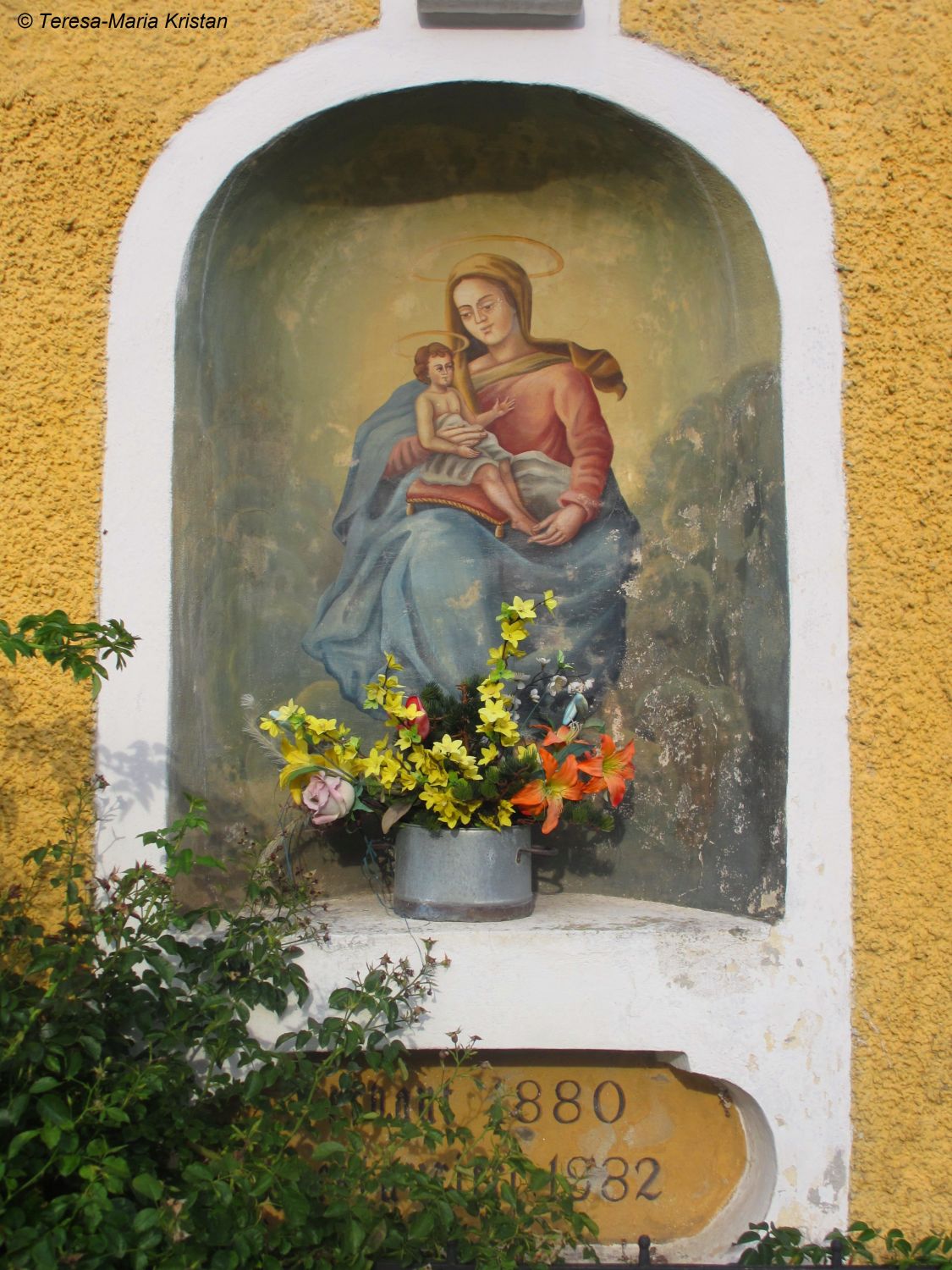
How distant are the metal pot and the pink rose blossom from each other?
167mm

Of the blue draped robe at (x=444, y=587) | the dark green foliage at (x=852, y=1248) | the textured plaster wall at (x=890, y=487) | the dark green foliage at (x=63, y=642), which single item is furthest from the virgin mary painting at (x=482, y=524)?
the dark green foliage at (x=852, y=1248)

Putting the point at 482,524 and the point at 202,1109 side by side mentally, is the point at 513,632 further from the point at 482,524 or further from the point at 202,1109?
the point at 202,1109

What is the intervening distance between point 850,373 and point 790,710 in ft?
2.53

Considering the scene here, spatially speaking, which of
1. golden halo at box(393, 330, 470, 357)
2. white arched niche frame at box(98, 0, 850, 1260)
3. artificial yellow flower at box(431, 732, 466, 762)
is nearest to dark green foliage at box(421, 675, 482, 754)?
artificial yellow flower at box(431, 732, 466, 762)

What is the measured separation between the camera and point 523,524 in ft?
10.8

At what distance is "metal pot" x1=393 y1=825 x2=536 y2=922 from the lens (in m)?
2.76

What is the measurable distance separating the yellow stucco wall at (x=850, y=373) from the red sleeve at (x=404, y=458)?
845mm

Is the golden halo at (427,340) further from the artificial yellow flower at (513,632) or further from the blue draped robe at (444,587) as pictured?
the artificial yellow flower at (513,632)

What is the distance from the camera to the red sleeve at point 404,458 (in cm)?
331

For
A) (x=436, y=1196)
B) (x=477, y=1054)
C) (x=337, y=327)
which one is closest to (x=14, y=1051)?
(x=436, y=1196)

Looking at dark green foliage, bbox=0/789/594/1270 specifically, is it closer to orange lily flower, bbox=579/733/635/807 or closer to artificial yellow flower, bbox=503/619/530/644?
orange lily flower, bbox=579/733/635/807

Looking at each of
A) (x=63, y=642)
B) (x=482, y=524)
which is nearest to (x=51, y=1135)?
(x=63, y=642)

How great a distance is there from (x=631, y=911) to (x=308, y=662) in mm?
1044

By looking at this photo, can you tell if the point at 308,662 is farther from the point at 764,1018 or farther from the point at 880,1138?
the point at 880,1138
